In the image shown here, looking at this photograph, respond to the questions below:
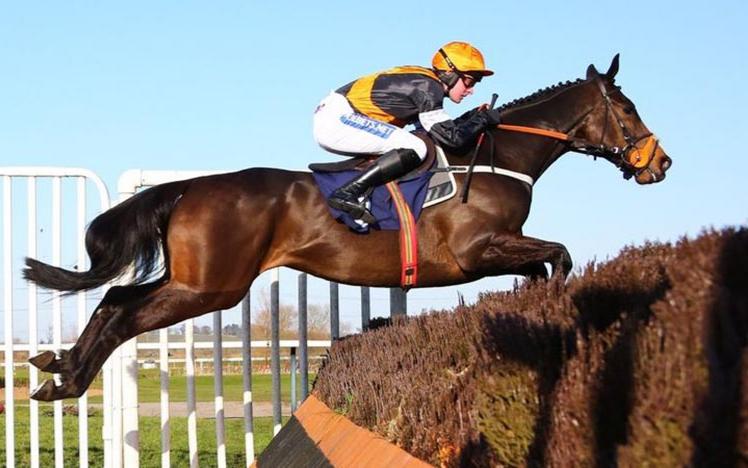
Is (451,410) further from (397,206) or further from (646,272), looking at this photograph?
(397,206)

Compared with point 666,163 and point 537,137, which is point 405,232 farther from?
point 666,163

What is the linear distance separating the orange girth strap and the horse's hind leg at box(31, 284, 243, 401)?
1086 mm

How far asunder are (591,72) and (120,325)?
342 cm

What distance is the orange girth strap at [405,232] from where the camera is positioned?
6184mm

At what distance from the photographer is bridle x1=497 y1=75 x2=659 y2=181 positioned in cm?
687

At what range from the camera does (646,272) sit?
2752mm

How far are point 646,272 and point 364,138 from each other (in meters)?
3.69

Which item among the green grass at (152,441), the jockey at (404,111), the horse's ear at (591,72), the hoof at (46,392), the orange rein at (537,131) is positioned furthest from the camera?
the green grass at (152,441)

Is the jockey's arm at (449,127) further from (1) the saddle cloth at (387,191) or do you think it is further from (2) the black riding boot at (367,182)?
(2) the black riding boot at (367,182)

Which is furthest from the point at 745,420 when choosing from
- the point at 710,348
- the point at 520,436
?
the point at 520,436

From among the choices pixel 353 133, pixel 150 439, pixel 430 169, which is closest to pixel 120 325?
pixel 353 133

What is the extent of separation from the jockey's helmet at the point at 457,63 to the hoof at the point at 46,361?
8.87 ft

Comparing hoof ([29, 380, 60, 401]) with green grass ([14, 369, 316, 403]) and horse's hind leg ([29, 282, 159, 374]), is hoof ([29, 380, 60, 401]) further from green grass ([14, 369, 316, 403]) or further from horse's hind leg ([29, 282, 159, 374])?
green grass ([14, 369, 316, 403])

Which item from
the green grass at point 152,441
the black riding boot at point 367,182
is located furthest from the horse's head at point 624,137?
the green grass at point 152,441
